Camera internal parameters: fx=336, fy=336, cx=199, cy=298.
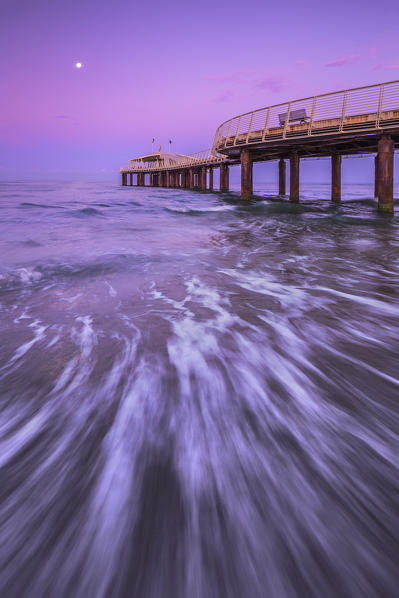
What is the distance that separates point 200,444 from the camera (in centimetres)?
179

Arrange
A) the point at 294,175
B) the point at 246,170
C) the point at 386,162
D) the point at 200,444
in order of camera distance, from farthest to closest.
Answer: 1. the point at 294,175
2. the point at 246,170
3. the point at 386,162
4. the point at 200,444

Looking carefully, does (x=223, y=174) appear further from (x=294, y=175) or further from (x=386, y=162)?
(x=386, y=162)

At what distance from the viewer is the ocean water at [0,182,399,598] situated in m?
1.17

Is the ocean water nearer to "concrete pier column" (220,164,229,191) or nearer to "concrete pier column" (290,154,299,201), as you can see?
"concrete pier column" (290,154,299,201)

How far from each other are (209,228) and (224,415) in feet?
33.2

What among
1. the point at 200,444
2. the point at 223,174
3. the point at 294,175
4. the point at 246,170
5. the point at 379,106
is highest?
the point at 223,174

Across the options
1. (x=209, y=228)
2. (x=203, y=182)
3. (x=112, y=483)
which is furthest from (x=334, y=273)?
(x=203, y=182)

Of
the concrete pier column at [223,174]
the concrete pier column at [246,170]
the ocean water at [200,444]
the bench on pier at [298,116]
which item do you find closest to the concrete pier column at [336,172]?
the concrete pier column at [246,170]

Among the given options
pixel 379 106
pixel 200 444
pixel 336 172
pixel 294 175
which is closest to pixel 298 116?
pixel 379 106

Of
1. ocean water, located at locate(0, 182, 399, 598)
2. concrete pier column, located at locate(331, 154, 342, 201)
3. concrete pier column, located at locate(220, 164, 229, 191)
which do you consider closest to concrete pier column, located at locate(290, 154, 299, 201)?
concrete pier column, located at locate(331, 154, 342, 201)

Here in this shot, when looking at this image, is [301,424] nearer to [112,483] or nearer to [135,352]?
A: [112,483]

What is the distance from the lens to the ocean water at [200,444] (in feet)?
3.84

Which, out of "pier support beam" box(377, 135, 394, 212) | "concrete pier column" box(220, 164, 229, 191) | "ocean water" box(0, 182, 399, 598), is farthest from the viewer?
"concrete pier column" box(220, 164, 229, 191)

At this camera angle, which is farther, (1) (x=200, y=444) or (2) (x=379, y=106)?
(2) (x=379, y=106)
